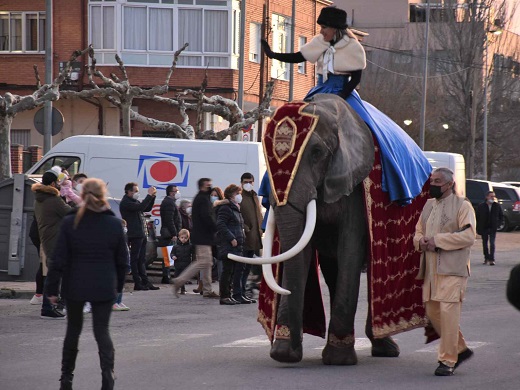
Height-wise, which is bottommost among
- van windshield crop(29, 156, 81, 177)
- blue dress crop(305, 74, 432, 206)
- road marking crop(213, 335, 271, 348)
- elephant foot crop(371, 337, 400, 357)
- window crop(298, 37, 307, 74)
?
road marking crop(213, 335, 271, 348)

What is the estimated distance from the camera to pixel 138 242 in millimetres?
18781

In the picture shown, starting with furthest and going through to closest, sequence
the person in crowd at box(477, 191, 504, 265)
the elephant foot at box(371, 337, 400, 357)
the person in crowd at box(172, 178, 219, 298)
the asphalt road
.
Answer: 1. the person in crowd at box(477, 191, 504, 265)
2. the person in crowd at box(172, 178, 219, 298)
3. the elephant foot at box(371, 337, 400, 357)
4. the asphalt road

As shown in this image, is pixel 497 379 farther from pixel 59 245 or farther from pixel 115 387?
pixel 59 245

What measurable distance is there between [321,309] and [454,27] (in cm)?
4790

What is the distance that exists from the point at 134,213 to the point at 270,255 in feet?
28.0

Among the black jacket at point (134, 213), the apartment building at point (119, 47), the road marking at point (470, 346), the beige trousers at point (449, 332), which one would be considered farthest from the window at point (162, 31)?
the beige trousers at point (449, 332)

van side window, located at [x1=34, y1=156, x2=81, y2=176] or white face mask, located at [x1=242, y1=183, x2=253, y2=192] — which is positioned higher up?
van side window, located at [x1=34, y1=156, x2=81, y2=176]

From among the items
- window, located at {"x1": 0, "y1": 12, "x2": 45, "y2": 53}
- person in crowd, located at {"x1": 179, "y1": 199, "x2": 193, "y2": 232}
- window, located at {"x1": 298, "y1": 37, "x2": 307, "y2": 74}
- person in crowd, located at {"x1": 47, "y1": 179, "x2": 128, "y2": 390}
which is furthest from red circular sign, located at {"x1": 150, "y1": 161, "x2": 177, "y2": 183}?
window, located at {"x1": 298, "y1": 37, "x2": 307, "y2": 74}

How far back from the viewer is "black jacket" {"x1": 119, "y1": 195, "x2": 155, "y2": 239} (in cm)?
1848

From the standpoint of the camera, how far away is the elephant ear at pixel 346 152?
10.4m

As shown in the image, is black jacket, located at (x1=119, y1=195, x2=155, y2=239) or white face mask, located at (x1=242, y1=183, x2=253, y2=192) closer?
white face mask, located at (x1=242, y1=183, x2=253, y2=192)

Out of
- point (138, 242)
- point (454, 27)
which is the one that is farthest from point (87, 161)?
point (454, 27)

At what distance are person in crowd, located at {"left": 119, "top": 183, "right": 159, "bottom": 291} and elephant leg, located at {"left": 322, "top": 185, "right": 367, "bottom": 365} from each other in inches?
324

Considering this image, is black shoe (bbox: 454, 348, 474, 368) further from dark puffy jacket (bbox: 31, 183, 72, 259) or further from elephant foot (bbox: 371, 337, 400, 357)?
dark puffy jacket (bbox: 31, 183, 72, 259)
